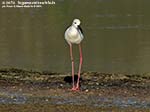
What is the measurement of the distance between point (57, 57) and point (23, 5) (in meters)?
101

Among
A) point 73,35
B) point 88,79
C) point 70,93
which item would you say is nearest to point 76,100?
point 70,93

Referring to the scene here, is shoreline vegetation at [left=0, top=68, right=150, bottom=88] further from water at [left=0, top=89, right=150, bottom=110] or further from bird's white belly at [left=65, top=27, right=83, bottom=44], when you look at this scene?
water at [left=0, top=89, right=150, bottom=110]

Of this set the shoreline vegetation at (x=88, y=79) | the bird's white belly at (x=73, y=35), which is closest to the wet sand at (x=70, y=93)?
the shoreline vegetation at (x=88, y=79)

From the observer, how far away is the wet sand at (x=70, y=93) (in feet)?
56.8

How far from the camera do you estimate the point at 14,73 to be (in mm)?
27078

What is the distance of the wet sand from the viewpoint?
1731 cm

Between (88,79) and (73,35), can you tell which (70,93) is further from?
(88,79)

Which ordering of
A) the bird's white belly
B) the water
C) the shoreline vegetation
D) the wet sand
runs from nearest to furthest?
the wet sand → the water → the bird's white belly → the shoreline vegetation

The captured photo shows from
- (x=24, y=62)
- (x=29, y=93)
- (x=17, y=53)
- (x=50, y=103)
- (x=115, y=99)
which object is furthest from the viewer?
(x=17, y=53)

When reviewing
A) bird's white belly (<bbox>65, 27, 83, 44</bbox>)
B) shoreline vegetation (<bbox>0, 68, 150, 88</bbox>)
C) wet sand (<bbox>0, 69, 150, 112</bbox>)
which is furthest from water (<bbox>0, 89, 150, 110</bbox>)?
shoreline vegetation (<bbox>0, 68, 150, 88</bbox>)

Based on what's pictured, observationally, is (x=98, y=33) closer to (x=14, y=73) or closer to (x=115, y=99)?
(x=14, y=73)

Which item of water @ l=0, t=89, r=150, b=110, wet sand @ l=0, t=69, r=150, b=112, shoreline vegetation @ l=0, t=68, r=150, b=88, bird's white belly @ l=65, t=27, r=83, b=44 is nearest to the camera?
wet sand @ l=0, t=69, r=150, b=112

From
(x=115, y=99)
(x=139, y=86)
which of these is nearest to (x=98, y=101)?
(x=115, y=99)

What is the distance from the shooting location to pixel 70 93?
20844 millimetres
